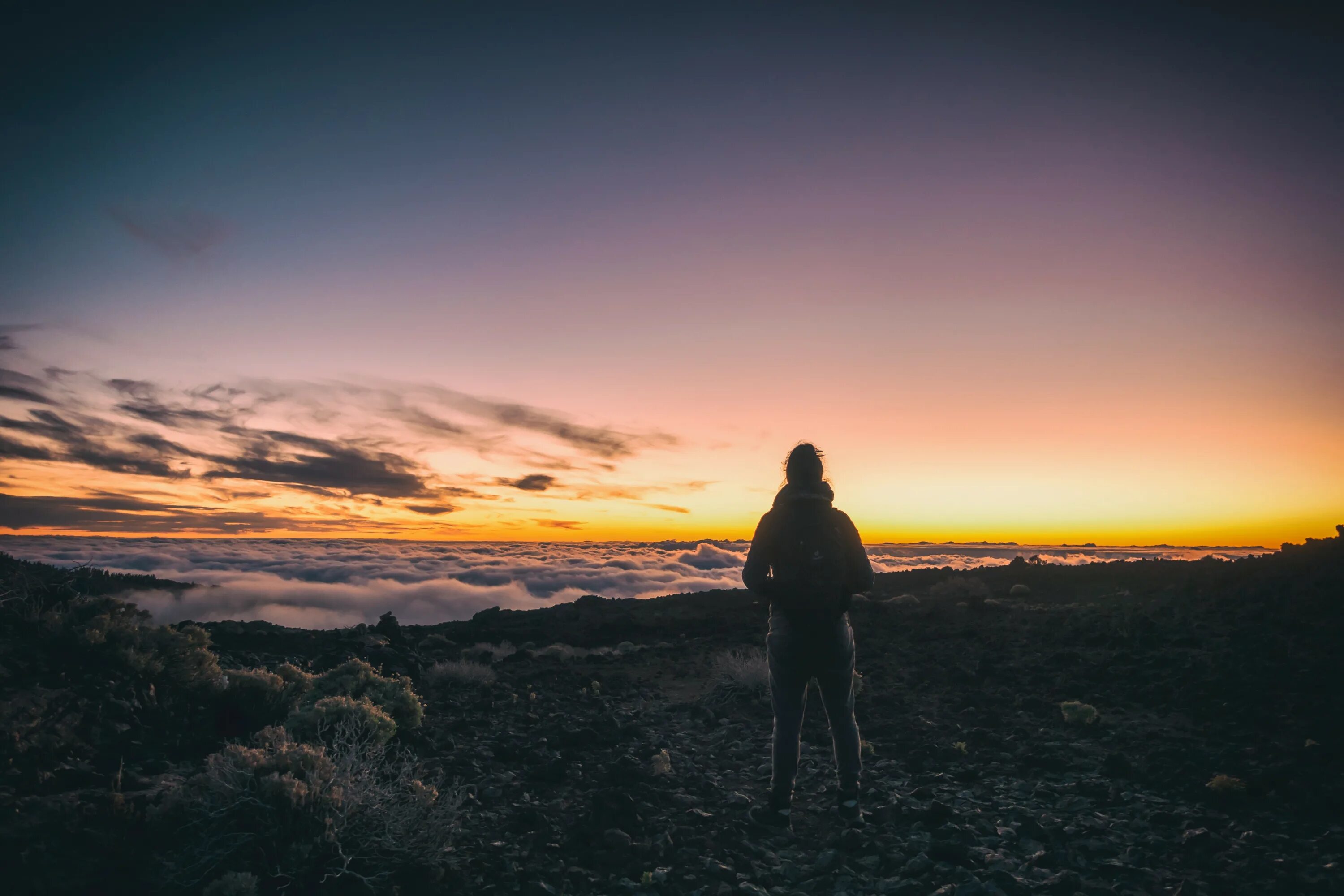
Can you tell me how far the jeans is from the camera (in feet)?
17.2

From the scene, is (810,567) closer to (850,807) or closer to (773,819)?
(850,807)

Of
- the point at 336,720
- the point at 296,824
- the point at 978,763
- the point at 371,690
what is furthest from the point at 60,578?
the point at 978,763

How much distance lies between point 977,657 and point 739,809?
7.25 meters

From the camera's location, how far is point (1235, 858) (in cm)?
453

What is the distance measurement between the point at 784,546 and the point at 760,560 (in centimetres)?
27

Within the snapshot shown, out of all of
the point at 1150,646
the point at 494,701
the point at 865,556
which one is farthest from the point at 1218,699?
the point at 494,701

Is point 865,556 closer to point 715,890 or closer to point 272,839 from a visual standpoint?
point 715,890

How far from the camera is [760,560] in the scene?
5.44 m

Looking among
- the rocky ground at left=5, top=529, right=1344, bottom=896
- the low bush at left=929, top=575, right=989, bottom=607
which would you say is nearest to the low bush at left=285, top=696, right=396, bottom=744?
the rocky ground at left=5, top=529, right=1344, bottom=896

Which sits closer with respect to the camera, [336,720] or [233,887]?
[233,887]

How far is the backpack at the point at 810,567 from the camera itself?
17.0 feet

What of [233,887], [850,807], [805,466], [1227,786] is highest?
[805,466]

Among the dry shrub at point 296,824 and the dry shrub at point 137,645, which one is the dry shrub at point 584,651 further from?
the dry shrub at point 296,824

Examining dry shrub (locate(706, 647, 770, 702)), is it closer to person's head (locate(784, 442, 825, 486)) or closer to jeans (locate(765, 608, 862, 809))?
jeans (locate(765, 608, 862, 809))
